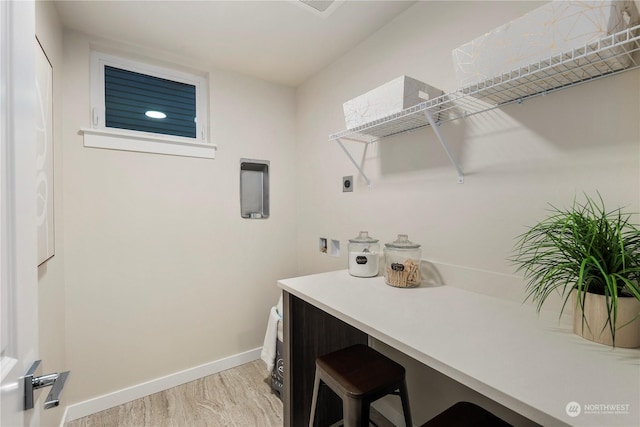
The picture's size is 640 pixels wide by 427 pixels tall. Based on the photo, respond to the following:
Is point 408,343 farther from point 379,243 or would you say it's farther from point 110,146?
point 110,146

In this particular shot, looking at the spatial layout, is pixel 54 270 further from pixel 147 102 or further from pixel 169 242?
pixel 147 102

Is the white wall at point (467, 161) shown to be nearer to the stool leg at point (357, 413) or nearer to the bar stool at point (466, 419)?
the bar stool at point (466, 419)

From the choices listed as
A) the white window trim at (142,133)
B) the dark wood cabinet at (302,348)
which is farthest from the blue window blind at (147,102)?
the dark wood cabinet at (302,348)

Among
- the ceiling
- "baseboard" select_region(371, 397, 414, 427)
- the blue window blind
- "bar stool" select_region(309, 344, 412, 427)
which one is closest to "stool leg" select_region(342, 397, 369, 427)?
"bar stool" select_region(309, 344, 412, 427)

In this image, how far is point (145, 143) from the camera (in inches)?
78.0

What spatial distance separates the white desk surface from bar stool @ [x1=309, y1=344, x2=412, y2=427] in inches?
10.6

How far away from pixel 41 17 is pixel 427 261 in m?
2.14

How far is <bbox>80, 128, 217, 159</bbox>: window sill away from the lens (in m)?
1.83

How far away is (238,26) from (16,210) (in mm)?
1644

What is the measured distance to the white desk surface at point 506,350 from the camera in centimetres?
59

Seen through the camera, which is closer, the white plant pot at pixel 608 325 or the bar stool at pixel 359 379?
the white plant pot at pixel 608 325

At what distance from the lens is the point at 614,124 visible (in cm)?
94

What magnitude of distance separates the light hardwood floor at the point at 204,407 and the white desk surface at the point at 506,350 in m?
1.04

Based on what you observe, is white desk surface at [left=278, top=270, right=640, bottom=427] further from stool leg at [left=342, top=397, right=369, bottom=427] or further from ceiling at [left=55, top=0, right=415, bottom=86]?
ceiling at [left=55, top=0, right=415, bottom=86]
